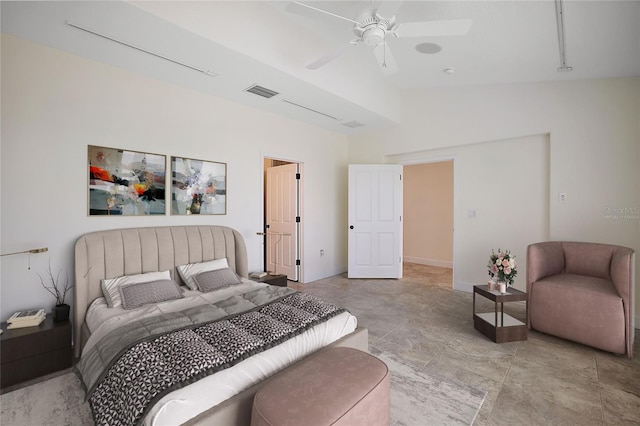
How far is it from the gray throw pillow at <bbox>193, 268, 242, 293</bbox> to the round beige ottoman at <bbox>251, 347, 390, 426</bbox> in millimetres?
1669

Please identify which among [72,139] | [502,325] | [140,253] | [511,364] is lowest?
[511,364]

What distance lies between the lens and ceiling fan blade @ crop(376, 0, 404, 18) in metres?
2.10

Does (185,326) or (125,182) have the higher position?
(125,182)

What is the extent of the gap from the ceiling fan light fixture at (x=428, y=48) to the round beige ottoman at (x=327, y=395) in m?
3.44

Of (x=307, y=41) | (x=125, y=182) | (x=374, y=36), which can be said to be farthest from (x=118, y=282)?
(x=307, y=41)

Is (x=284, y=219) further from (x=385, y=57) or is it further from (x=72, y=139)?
(x=385, y=57)

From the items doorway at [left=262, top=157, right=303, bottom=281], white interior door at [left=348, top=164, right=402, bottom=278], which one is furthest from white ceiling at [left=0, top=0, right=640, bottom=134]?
white interior door at [left=348, top=164, right=402, bottom=278]

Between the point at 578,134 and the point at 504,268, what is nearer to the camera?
the point at 504,268

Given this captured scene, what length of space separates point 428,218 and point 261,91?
4.92 m

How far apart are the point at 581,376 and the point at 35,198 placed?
16.1 feet

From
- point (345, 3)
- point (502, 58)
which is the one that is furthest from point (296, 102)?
point (502, 58)

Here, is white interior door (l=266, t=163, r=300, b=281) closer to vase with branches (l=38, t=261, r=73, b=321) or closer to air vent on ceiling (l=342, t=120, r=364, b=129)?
air vent on ceiling (l=342, t=120, r=364, b=129)

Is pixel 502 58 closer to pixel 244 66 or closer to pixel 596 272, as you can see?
pixel 596 272

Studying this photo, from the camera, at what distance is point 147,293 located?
104 inches
